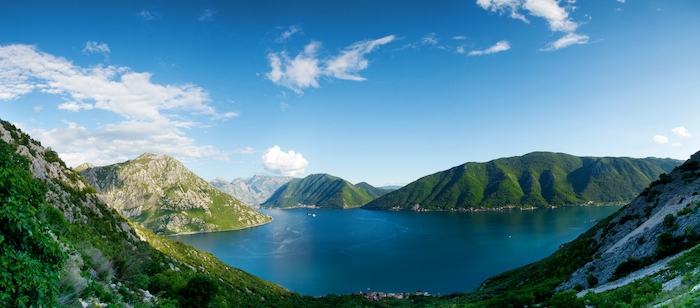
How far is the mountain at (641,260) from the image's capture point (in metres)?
13.5

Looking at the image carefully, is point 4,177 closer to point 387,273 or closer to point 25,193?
point 25,193

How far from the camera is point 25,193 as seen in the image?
783cm

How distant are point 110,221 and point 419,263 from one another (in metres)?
88.5

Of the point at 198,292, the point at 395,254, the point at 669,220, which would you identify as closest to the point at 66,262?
the point at 198,292

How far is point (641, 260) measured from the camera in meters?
20.7

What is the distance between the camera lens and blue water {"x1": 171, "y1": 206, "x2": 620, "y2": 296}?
255 ft

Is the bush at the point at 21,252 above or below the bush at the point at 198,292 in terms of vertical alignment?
above

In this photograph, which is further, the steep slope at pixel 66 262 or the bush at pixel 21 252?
the steep slope at pixel 66 262

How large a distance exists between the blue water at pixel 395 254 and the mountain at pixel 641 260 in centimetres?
4514

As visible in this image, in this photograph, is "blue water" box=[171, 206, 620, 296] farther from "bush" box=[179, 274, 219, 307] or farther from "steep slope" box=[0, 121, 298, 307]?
"bush" box=[179, 274, 219, 307]

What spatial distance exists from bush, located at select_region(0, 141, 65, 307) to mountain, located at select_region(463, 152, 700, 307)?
20599mm

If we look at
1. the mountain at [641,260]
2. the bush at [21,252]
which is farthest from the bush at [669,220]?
the bush at [21,252]

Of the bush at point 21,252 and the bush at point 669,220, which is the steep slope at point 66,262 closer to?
the bush at point 21,252

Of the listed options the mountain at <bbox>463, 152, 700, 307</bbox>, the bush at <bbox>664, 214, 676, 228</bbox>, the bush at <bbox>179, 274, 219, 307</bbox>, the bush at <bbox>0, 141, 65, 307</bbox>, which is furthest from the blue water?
the bush at <bbox>0, 141, 65, 307</bbox>
